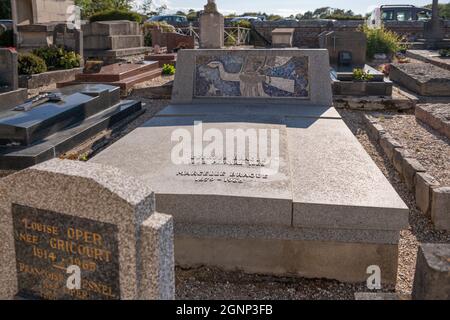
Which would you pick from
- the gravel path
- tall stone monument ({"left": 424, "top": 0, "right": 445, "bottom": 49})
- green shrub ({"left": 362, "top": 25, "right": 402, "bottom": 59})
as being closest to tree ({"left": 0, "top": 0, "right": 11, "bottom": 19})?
green shrub ({"left": 362, "top": 25, "right": 402, "bottom": 59})

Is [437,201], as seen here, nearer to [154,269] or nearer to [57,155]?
[154,269]

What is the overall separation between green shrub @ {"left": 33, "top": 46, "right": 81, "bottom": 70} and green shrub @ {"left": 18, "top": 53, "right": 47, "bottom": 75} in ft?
2.55

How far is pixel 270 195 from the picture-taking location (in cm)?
332

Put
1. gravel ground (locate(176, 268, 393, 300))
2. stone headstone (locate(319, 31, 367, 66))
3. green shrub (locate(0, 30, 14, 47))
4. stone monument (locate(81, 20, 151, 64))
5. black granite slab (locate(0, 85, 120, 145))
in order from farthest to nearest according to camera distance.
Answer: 1. stone monument (locate(81, 20, 151, 64))
2. green shrub (locate(0, 30, 14, 47))
3. stone headstone (locate(319, 31, 367, 66))
4. black granite slab (locate(0, 85, 120, 145))
5. gravel ground (locate(176, 268, 393, 300))

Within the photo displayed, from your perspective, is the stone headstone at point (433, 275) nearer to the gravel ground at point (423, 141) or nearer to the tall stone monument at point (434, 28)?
the gravel ground at point (423, 141)

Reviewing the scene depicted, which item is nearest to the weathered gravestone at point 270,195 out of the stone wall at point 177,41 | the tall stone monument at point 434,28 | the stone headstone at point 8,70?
the stone headstone at point 8,70

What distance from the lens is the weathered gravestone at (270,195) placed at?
3.26 metres

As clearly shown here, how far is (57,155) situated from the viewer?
17.5ft

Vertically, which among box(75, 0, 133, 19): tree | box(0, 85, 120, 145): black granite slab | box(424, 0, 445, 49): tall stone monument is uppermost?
box(75, 0, 133, 19): tree

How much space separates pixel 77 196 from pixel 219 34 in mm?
9992

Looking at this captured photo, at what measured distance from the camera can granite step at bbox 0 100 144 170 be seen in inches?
192

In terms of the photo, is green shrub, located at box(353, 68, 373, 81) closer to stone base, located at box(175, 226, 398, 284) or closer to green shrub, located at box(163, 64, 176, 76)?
green shrub, located at box(163, 64, 176, 76)

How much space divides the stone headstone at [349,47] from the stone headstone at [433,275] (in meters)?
10.3

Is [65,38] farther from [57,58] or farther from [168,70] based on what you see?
[168,70]
